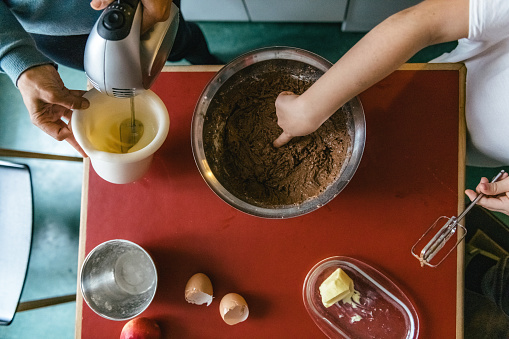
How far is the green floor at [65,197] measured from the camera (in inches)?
57.1

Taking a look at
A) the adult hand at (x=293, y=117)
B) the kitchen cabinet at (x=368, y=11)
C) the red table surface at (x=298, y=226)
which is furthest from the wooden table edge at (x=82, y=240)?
the kitchen cabinet at (x=368, y=11)

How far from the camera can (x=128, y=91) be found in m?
0.58

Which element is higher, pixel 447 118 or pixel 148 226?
pixel 447 118

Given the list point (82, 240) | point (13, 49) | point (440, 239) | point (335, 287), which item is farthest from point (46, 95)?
point (440, 239)

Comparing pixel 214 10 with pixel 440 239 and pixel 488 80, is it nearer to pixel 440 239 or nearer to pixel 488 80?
pixel 488 80

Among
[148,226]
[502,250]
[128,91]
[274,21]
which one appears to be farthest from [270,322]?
[274,21]

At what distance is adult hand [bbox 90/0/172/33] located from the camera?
511mm

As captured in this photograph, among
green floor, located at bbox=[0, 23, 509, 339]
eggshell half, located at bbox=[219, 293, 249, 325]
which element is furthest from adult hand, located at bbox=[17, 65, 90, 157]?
green floor, located at bbox=[0, 23, 509, 339]

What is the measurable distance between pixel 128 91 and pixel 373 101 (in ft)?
1.68

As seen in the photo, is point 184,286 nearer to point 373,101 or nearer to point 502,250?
point 373,101

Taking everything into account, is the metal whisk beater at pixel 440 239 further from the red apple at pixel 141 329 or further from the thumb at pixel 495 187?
the red apple at pixel 141 329

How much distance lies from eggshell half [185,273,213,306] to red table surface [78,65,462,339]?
0.03m

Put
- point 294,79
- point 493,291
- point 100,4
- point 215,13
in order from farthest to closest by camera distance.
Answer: point 215,13, point 493,291, point 294,79, point 100,4

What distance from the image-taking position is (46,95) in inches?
27.5
